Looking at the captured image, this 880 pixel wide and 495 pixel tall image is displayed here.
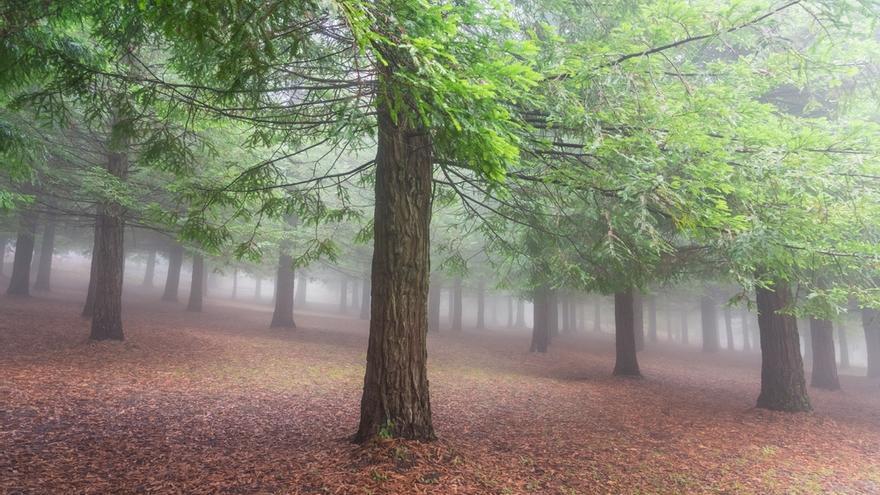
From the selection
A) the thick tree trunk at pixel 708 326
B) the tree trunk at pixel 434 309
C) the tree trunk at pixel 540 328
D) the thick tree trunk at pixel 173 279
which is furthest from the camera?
the thick tree trunk at pixel 708 326

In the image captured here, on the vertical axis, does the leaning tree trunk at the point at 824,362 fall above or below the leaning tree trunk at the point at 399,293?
below

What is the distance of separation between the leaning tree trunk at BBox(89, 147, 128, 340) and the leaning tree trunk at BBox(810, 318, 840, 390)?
22.3 m

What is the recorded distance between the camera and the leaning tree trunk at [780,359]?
31.9ft

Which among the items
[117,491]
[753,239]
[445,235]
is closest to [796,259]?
[753,239]

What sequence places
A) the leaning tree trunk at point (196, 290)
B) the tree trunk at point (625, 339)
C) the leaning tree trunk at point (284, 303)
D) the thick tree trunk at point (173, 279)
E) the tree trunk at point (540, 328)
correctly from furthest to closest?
the thick tree trunk at point (173, 279)
the leaning tree trunk at point (196, 290)
the tree trunk at point (540, 328)
the leaning tree trunk at point (284, 303)
the tree trunk at point (625, 339)

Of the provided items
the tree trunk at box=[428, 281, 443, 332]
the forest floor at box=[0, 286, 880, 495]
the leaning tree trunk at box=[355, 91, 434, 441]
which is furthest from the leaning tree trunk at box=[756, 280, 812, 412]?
the tree trunk at box=[428, 281, 443, 332]

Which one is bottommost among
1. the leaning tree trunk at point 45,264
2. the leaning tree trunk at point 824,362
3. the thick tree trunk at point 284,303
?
the leaning tree trunk at point 824,362

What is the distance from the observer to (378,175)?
572 centimetres

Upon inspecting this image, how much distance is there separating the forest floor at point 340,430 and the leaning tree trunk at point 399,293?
38cm

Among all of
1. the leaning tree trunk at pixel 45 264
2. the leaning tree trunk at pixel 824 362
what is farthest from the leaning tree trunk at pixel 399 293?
the leaning tree trunk at pixel 45 264

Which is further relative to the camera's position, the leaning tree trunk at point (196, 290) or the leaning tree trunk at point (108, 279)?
the leaning tree trunk at point (196, 290)

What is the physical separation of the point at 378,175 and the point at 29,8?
375 cm

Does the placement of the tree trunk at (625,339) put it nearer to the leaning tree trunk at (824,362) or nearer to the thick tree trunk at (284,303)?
the leaning tree trunk at (824,362)

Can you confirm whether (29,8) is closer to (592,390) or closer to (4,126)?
(4,126)
